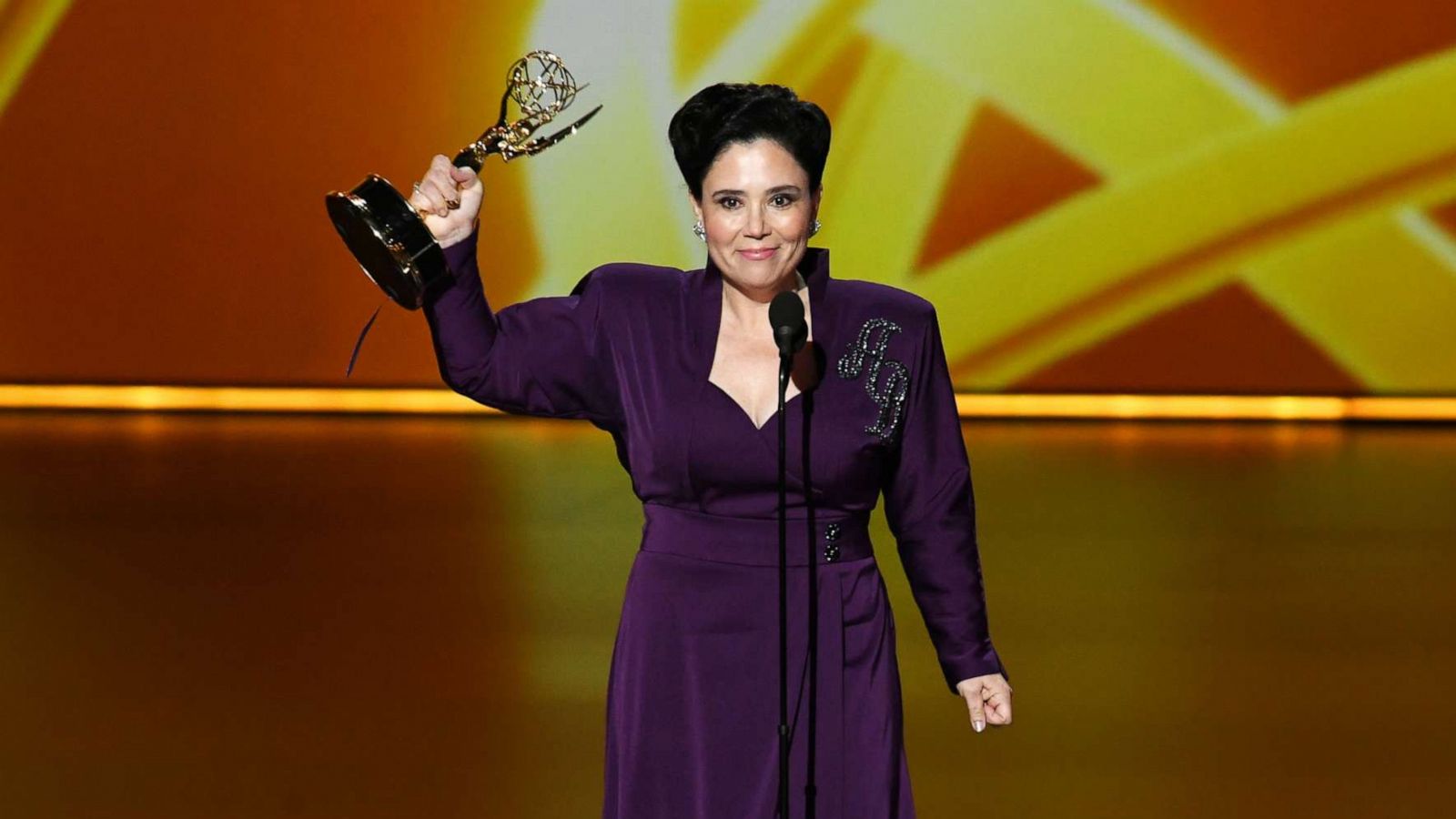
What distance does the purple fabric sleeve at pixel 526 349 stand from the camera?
2.12 meters

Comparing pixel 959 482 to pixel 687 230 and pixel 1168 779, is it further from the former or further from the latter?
pixel 687 230

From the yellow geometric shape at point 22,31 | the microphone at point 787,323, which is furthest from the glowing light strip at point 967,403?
the microphone at point 787,323

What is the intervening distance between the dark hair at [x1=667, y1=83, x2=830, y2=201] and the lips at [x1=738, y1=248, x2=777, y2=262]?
84 mm

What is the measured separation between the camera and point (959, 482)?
219cm

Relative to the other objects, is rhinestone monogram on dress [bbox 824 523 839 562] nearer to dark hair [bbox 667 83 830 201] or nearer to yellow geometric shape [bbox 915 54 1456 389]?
dark hair [bbox 667 83 830 201]

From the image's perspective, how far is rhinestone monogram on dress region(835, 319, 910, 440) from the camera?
2.13 m

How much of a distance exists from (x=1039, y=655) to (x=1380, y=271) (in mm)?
4318

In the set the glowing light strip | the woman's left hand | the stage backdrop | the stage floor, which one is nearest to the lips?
the woman's left hand

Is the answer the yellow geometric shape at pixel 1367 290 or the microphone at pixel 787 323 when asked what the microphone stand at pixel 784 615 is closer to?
the microphone at pixel 787 323

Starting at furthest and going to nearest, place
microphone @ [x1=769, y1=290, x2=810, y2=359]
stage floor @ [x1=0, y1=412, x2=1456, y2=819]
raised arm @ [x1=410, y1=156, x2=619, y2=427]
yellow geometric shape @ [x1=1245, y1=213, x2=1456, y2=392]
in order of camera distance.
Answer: yellow geometric shape @ [x1=1245, y1=213, x2=1456, y2=392] → stage floor @ [x1=0, y1=412, x2=1456, y2=819] → raised arm @ [x1=410, y1=156, x2=619, y2=427] → microphone @ [x1=769, y1=290, x2=810, y2=359]

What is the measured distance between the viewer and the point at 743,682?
2.12 m

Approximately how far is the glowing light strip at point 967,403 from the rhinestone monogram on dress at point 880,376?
20.7 ft

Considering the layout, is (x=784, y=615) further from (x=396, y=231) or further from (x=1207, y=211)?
(x=1207, y=211)

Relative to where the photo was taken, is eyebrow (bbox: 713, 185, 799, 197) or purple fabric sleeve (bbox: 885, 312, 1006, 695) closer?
eyebrow (bbox: 713, 185, 799, 197)
